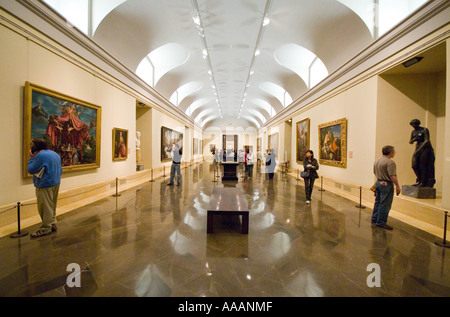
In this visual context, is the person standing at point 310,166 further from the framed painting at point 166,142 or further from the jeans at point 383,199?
the framed painting at point 166,142

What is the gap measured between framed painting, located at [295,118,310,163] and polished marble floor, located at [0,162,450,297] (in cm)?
745

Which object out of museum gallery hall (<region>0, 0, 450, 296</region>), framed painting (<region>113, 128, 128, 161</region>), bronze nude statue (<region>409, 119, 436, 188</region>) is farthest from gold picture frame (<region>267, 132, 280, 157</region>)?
framed painting (<region>113, 128, 128, 161</region>)

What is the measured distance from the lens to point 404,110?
6.45 meters

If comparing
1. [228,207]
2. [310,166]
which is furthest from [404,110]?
[228,207]

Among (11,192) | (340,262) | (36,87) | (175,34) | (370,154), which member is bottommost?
(340,262)

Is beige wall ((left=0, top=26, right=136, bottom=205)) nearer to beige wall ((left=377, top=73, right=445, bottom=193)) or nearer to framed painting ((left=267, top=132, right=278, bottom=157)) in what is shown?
beige wall ((left=377, top=73, right=445, bottom=193))

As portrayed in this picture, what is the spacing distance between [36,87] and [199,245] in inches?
218

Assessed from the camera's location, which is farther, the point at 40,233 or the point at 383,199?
the point at 383,199

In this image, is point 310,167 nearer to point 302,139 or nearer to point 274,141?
point 302,139

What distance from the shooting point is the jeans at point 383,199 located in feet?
14.5

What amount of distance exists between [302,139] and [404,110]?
255 inches

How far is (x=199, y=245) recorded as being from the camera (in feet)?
11.8

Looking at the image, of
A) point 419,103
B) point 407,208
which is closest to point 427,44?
Answer: point 419,103

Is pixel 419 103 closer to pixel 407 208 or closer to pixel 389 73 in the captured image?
pixel 389 73
